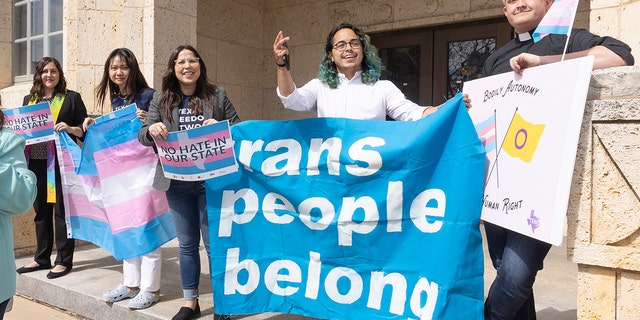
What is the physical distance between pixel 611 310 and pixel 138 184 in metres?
3.06

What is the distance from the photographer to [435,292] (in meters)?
2.35

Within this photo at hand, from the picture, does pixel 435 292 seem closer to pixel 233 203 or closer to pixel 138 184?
pixel 233 203

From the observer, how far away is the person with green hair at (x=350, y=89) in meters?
2.78

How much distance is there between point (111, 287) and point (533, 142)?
348cm

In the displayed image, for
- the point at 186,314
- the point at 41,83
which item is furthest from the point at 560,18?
the point at 41,83

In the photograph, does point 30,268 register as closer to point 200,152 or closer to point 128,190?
point 128,190

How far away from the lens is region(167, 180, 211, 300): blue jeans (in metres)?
3.22

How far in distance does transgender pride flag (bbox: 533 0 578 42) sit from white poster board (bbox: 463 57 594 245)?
0.14m

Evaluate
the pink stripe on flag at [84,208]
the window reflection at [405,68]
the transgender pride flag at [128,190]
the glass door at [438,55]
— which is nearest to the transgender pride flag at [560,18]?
the transgender pride flag at [128,190]

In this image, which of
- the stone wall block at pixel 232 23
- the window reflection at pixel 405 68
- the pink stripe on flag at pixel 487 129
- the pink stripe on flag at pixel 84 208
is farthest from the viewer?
the stone wall block at pixel 232 23

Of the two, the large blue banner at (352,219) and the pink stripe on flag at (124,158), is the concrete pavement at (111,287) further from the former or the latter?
the pink stripe on flag at (124,158)

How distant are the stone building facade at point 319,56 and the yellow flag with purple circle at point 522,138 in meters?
0.18

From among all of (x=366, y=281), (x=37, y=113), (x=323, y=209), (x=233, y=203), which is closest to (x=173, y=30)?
(x=37, y=113)

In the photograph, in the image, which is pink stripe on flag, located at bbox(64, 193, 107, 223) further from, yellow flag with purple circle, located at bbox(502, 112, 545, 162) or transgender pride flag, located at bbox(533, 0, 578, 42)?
transgender pride flag, located at bbox(533, 0, 578, 42)
